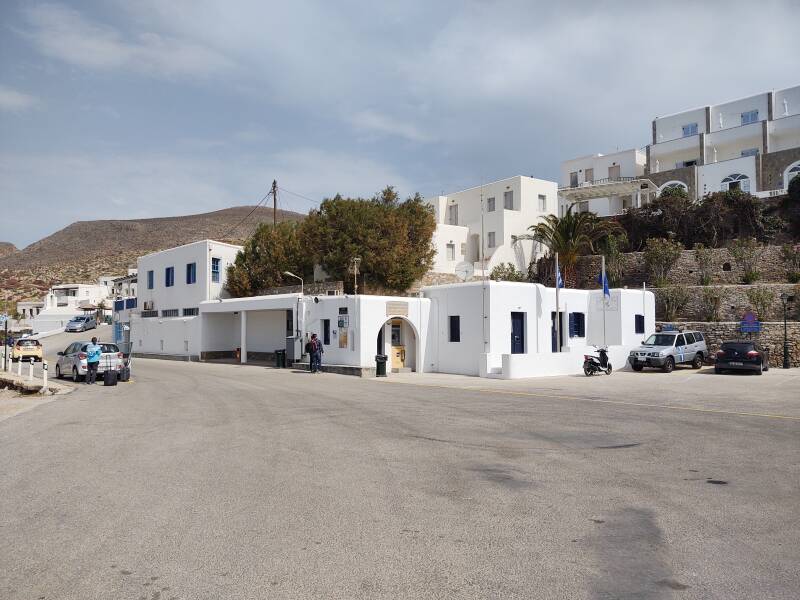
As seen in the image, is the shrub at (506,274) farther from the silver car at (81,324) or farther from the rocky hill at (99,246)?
the rocky hill at (99,246)

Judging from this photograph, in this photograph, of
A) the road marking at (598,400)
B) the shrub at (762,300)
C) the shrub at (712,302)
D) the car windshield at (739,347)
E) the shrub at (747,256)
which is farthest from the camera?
the shrub at (747,256)

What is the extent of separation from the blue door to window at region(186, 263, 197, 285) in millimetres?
24574

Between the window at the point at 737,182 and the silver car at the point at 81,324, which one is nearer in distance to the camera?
the window at the point at 737,182

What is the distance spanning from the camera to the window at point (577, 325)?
104ft

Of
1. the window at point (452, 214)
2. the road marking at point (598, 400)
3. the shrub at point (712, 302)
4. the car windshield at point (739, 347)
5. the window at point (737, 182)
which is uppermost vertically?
the window at point (737, 182)

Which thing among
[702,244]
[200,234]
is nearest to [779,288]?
[702,244]

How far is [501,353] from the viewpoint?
27.0 metres

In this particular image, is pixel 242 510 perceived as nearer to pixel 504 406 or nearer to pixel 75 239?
pixel 504 406

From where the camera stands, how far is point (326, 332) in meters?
30.0

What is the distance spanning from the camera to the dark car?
26.0 meters

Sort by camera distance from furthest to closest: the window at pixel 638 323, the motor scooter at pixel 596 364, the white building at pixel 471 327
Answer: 1. the window at pixel 638 323
2. the white building at pixel 471 327
3. the motor scooter at pixel 596 364


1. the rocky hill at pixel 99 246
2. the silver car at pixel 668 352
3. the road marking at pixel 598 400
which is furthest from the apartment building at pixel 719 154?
the rocky hill at pixel 99 246

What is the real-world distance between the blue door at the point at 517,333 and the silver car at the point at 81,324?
51006mm

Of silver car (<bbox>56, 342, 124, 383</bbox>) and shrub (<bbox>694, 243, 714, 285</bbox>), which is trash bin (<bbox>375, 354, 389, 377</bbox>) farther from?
shrub (<bbox>694, 243, 714, 285</bbox>)
